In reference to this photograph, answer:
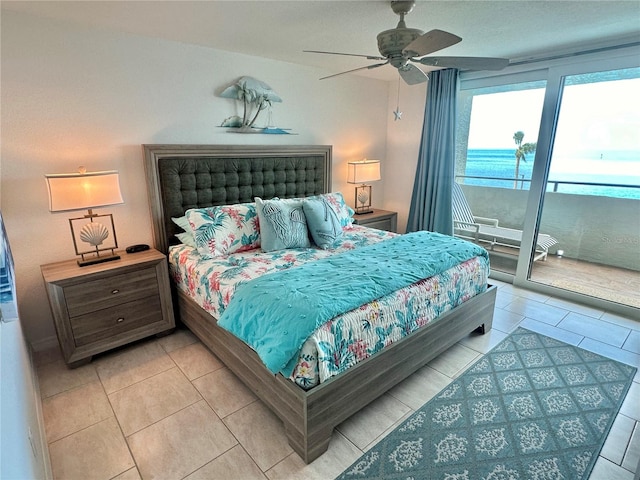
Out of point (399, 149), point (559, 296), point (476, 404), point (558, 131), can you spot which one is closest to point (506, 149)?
point (558, 131)

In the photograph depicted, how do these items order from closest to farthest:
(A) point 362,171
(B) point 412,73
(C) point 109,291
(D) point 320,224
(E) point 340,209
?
(B) point 412,73 → (C) point 109,291 → (D) point 320,224 → (E) point 340,209 → (A) point 362,171

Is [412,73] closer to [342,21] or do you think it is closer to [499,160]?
[342,21]

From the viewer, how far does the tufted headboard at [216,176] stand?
2.86 m

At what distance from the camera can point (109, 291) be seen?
2.44 meters

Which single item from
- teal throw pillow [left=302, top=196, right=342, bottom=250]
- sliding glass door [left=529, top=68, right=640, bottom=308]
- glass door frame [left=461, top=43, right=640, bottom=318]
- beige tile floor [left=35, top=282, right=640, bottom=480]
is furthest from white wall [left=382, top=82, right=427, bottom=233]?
beige tile floor [left=35, top=282, right=640, bottom=480]

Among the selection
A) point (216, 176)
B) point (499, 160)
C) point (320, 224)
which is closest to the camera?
point (320, 224)

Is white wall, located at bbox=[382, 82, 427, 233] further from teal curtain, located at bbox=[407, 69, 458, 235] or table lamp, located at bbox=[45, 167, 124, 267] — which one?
table lamp, located at bbox=[45, 167, 124, 267]

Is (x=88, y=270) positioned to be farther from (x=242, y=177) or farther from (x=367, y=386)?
(x=367, y=386)

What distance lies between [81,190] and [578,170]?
4.27 metres

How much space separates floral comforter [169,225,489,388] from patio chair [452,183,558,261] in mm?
1496

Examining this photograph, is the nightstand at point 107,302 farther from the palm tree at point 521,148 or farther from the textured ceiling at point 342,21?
the palm tree at point 521,148

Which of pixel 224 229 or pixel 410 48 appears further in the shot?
pixel 224 229

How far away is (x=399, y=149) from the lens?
4590 mm

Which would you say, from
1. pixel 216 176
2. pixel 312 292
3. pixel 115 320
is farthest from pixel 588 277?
pixel 115 320
